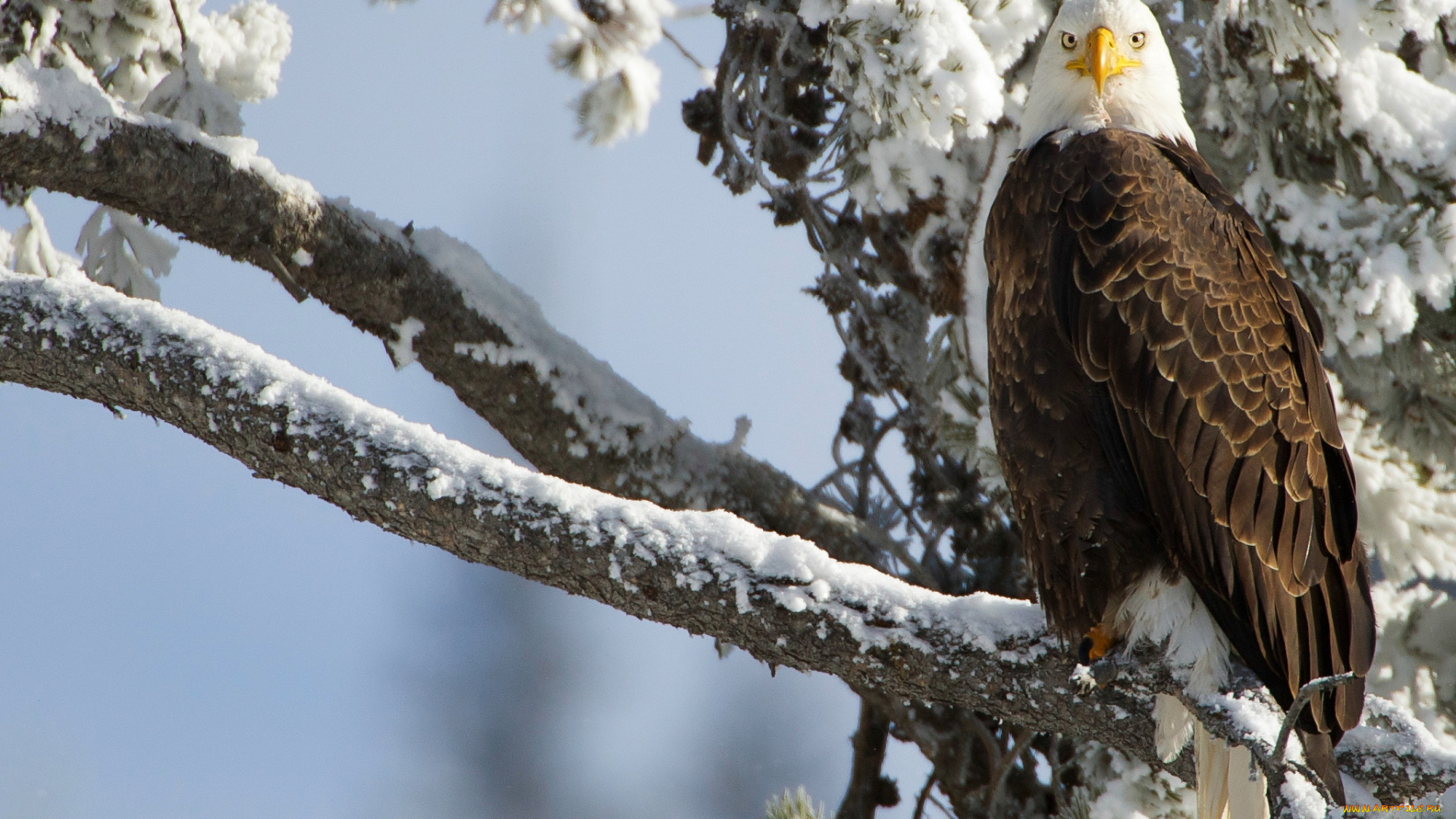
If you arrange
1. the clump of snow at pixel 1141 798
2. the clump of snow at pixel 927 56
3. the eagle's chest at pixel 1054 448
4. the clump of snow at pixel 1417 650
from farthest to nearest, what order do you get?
the clump of snow at pixel 1417 650
the clump of snow at pixel 1141 798
the clump of snow at pixel 927 56
the eagle's chest at pixel 1054 448

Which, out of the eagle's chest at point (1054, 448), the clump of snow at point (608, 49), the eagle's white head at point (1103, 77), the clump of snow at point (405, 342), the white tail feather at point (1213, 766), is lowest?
the white tail feather at point (1213, 766)

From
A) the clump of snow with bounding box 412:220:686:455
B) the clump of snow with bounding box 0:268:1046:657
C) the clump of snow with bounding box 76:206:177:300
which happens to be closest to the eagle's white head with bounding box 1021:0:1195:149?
the clump of snow with bounding box 0:268:1046:657

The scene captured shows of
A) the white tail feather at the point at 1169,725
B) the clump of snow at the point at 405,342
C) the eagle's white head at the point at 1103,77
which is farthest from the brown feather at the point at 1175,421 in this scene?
the clump of snow at the point at 405,342

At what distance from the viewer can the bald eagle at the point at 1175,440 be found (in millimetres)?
2053

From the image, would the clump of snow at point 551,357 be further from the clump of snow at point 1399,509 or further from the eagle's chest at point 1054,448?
the clump of snow at point 1399,509

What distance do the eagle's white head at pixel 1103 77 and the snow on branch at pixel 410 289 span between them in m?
1.43

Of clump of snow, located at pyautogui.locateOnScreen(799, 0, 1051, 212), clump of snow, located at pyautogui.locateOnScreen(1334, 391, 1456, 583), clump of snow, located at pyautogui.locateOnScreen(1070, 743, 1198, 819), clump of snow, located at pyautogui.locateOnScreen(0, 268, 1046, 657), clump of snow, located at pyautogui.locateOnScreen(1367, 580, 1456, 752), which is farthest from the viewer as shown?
clump of snow, located at pyautogui.locateOnScreen(1367, 580, 1456, 752)

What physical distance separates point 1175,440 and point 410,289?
6.95ft

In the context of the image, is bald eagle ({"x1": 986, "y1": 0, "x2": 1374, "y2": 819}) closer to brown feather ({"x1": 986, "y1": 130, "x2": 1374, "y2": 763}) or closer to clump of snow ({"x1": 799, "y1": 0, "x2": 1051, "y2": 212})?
brown feather ({"x1": 986, "y1": 130, "x2": 1374, "y2": 763})

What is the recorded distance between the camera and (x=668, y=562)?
6.31 feet

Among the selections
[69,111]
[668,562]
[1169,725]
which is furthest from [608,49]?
[1169,725]

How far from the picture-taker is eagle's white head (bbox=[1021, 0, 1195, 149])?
2576 mm

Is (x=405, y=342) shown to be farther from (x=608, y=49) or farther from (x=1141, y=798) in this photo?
(x=1141, y=798)

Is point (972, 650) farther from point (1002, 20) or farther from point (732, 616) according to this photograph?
point (1002, 20)
